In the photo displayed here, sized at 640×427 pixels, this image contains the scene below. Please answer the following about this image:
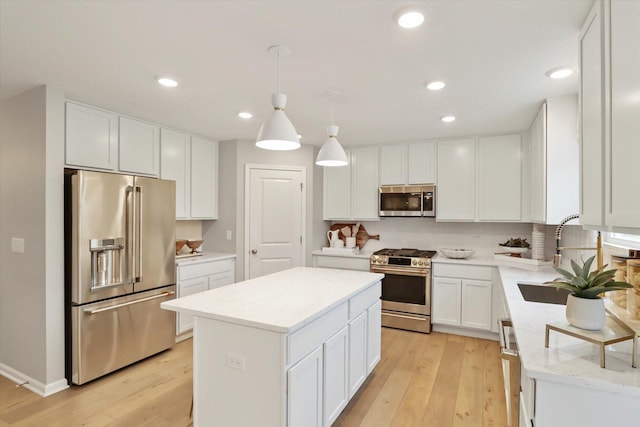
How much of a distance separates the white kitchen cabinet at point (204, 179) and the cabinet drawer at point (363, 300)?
2465mm

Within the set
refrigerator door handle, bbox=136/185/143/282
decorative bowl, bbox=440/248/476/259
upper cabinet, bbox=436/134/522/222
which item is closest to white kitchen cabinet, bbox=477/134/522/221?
upper cabinet, bbox=436/134/522/222

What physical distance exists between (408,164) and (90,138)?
3.50 meters

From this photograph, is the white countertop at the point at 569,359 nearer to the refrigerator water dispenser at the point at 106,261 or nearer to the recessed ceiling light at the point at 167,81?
the recessed ceiling light at the point at 167,81

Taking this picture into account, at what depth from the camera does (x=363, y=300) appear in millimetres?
2555

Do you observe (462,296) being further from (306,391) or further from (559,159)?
(306,391)

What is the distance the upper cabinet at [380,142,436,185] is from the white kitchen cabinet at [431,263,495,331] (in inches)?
45.3

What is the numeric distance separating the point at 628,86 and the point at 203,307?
211 cm

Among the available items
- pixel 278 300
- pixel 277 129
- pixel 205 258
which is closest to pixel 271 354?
pixel 278 300

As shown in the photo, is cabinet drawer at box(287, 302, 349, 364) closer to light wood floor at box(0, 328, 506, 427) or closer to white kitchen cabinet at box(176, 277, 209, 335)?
light wood floor at box(0, 328, 506, 427)

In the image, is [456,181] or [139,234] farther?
[456,181]

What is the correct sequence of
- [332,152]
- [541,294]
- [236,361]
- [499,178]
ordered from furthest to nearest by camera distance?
[499,178], [332,152], [541,294], [236,361]

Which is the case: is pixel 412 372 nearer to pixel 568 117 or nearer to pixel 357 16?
pixel 568 117

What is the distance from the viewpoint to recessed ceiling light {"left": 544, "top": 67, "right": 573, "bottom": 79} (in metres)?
2.15

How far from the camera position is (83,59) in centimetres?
211
